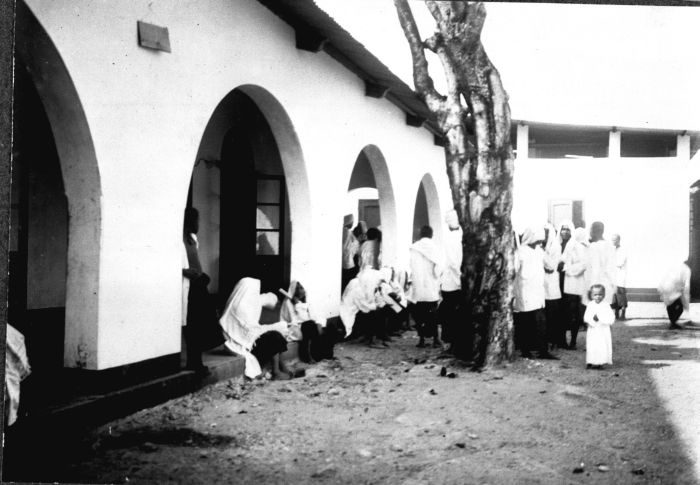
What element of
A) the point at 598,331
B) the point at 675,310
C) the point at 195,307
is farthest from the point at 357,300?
the point at 675,310

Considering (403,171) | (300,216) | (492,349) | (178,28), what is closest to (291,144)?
(300,216)

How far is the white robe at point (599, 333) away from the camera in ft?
23.2

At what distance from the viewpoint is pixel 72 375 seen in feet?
15.4

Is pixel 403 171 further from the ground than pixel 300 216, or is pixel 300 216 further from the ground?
pixel 403 171

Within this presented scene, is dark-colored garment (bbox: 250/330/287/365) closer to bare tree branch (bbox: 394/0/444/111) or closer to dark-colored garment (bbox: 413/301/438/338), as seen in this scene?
bare tree branch (bbox: 394/0/444/111)

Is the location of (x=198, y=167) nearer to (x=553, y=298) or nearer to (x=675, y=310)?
(x=553, y=298)

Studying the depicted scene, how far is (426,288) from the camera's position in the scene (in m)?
9.22

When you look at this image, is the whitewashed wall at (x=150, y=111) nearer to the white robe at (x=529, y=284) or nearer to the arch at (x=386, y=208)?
the white robe at (x=529, y=284)

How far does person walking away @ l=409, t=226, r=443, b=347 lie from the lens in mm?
9195

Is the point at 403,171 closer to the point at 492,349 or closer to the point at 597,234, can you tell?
the point at 597,234

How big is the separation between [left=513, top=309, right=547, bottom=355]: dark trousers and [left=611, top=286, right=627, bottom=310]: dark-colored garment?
3.02 feet

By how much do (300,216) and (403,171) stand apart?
4.10m

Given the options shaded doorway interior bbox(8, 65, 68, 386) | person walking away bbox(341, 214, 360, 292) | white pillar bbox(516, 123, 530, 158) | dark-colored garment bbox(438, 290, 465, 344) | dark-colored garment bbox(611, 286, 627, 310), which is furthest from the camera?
white pillar bbox(516, 123, 530, 158)

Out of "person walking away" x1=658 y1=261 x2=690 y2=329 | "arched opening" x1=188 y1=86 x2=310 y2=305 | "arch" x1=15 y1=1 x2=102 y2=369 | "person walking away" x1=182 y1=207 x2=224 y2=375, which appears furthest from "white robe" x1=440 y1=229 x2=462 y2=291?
"arch" x1=15 y1=1 x2=102 y2=369
